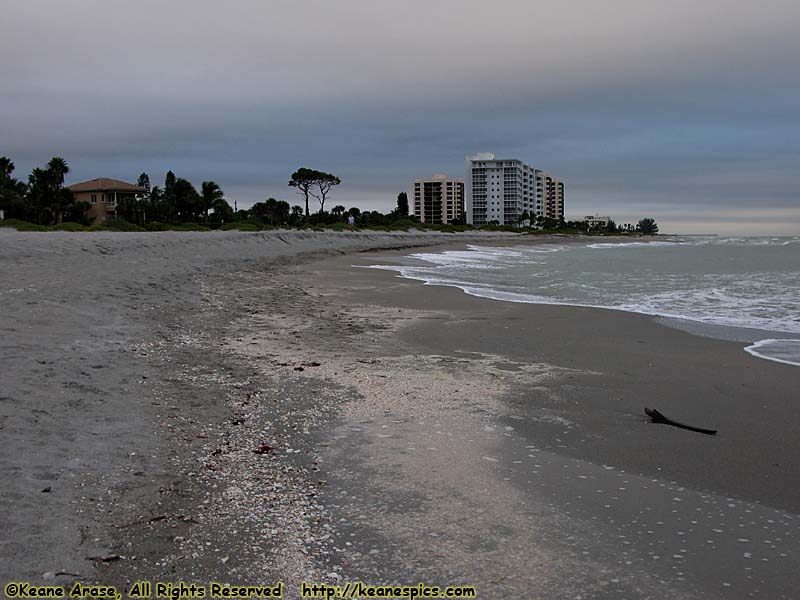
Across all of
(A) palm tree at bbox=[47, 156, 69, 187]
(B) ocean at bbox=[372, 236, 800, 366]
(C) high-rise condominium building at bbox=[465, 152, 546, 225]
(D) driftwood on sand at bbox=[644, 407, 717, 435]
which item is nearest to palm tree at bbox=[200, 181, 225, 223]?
(A) palm tree at bbox=[47, 156, 69, 187]

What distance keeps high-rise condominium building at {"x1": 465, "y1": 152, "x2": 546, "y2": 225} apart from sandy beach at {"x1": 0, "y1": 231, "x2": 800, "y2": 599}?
157m

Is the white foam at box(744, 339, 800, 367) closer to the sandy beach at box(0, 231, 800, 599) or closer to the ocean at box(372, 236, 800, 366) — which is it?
the ocean at box(372, 236, 800, 366)


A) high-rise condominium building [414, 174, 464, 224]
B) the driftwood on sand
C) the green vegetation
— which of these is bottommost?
the driftwood on sand

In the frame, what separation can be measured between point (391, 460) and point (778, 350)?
5685mm

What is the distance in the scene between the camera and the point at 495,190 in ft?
539

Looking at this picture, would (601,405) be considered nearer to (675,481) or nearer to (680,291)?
(675,481)

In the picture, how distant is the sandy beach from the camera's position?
2.59 meters

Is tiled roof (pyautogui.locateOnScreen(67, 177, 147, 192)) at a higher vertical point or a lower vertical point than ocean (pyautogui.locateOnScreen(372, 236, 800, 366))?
higher

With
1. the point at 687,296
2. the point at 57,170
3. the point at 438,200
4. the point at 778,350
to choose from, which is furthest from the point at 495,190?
the point at 778,350

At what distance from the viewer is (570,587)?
2.45 meters

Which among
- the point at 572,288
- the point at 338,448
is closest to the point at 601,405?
the point at 338,448

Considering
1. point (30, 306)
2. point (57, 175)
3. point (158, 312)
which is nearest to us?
point (30, 306)

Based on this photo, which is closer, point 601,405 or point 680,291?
point 601,405

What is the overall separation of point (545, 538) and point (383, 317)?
6.98m
